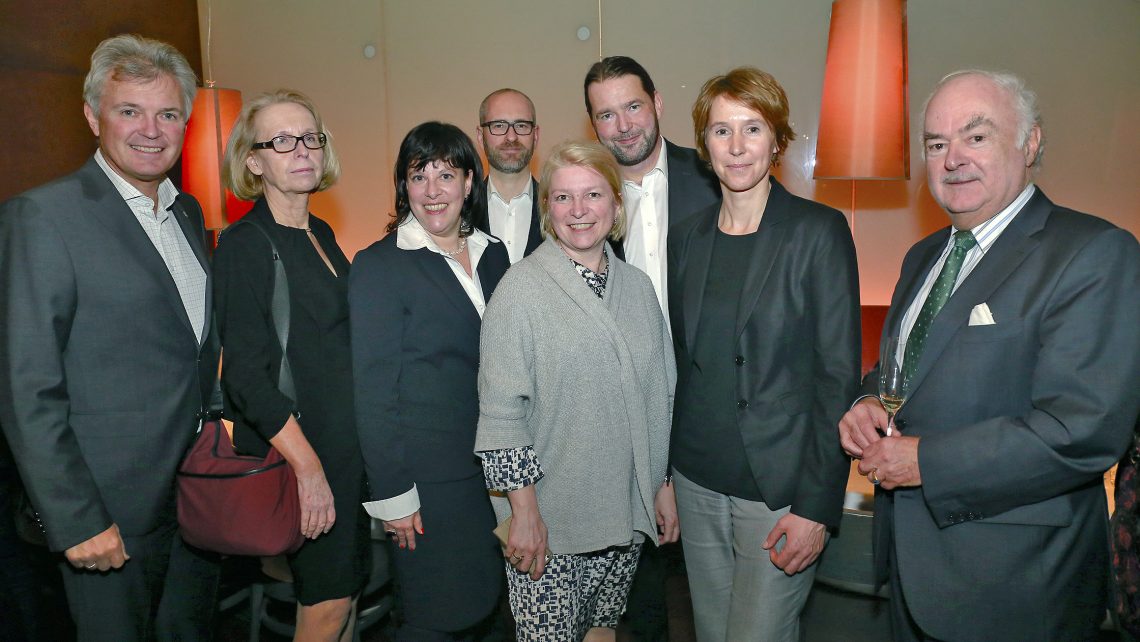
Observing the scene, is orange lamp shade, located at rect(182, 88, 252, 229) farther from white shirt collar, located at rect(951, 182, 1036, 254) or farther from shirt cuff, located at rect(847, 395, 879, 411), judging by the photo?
white shirt collar, located at rect(951, 182, 1036, 254)

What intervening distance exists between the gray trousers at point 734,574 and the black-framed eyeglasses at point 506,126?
1889 mm

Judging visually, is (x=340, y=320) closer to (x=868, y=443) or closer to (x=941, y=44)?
(x=868, y=443)

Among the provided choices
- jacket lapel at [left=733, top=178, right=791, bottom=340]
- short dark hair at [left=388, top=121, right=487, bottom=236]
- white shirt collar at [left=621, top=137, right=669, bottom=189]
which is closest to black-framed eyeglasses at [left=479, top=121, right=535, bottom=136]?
white shirt collar at [left=621, top=137, right=669, bottom=189]

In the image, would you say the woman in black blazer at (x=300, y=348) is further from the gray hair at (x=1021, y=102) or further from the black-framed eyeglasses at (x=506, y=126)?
the gray hair at (x=1021, y=102)

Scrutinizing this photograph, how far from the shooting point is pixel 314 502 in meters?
2.13

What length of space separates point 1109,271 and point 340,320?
1.94 m

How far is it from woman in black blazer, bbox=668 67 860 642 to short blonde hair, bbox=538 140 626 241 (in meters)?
0.29

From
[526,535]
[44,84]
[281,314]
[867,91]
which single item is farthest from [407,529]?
[44,84]

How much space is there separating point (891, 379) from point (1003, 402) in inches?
9.5

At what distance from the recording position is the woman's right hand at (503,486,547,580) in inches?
76.7

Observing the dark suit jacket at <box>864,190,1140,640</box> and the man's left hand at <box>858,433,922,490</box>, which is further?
the man's left hand at <box>858,433,922,490</box>

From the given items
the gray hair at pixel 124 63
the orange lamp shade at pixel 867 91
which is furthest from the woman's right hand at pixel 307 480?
the orange lamp shade at pixel 867 91

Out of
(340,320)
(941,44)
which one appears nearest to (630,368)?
(340,320)

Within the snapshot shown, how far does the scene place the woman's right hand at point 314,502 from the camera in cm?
212
